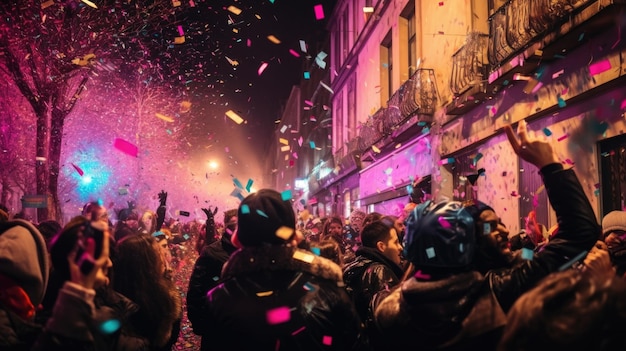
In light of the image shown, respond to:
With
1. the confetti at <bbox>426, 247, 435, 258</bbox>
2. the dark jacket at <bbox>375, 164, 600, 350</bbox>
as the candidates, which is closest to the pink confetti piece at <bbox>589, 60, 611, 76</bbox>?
the dark jacket at <bbox>375, 164, 600, 350</bbox>

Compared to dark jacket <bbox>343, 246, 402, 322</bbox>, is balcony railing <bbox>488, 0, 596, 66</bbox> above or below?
above

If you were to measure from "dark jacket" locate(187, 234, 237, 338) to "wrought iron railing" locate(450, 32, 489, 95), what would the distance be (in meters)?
6.70

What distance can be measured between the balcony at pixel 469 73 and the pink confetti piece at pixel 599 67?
276 centimetres

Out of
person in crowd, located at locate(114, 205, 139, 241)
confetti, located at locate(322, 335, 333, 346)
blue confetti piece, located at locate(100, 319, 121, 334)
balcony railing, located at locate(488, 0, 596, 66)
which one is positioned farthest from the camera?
person in crowd, located at locate(114, 205, 139, 241)

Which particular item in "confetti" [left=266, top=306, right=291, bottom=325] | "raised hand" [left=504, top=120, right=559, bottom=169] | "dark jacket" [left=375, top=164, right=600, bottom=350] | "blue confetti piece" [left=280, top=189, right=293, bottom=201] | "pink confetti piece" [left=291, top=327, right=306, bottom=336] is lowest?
"pink confetti piece" [left=291, top=327, right=306, bottom=336]

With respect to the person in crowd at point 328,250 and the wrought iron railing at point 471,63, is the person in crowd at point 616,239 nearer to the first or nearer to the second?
the person in crowd at point 328,250

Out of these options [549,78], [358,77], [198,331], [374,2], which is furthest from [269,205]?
[358,77]

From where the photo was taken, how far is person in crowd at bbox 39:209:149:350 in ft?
6.85

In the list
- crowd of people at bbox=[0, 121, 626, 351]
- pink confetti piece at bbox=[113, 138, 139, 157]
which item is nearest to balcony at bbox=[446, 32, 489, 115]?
crowd of people at bbox=[0, 121, 626, 351]

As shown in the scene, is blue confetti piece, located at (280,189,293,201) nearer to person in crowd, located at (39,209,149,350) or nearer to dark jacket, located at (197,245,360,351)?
dark jacket, located at (197,245,360,351)

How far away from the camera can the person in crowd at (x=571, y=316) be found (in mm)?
1148

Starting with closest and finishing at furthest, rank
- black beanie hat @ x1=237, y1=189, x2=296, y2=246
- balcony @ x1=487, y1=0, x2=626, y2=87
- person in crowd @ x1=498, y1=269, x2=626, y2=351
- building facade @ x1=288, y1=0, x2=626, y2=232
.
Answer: person in crowd @ x1=498, y1=269, x2=626, y2=351, black beanie hat @ x1=237, y1=189, x2=296, y2=246, balcony @ x1=487, y1=0, x2=626, y2=87, building facade @ x1=288, y1=0, x2=626, y2=232

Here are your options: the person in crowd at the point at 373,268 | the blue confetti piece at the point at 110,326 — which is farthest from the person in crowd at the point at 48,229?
the person in crowd at the point at 373,268

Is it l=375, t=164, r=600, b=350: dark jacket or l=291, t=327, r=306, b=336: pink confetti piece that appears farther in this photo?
l=291, t=327, r=306, b=336: pink confetti piece
